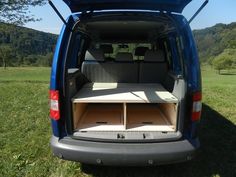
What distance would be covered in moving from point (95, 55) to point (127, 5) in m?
2.47

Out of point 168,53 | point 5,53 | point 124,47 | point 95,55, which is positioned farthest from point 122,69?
point 5,53

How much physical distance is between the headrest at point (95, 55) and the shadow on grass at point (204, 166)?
2.27 metres

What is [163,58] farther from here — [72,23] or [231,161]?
[72,23]

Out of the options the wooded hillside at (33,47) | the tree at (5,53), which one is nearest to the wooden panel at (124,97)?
the wooded hillside at (33,47)

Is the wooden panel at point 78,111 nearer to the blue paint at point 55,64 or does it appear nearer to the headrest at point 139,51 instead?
the blue paint at point 55,64

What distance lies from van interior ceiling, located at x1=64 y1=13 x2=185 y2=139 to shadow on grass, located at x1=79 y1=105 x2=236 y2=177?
1.96ft

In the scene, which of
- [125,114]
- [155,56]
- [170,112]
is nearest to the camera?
[125,114]

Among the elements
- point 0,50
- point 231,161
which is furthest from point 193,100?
point 0,50

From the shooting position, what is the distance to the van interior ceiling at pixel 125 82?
377cm

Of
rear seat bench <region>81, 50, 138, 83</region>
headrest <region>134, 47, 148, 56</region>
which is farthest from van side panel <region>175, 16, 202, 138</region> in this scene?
headrest <region>134, 47, 148, 56</region>

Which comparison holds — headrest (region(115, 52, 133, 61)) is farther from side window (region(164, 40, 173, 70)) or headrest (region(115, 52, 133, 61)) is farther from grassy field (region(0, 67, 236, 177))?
grassy field (region(0, 67, 236, 177))

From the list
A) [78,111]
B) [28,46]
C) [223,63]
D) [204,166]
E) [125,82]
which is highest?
[125,82]

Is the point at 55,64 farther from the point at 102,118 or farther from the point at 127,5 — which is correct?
the point at 102,118

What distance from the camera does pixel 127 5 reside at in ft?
11.1
